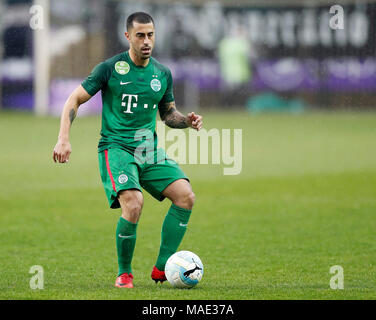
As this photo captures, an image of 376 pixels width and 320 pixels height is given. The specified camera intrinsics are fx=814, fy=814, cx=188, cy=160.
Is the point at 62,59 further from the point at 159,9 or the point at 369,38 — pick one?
the point at 369,38

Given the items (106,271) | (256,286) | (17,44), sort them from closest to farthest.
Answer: (256,286)
(106,271)
(17,44)

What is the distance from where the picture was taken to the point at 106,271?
23.1 feet

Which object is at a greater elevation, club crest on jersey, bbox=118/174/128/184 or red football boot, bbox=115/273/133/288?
club crest on jersey, bbox=118/174/128/184

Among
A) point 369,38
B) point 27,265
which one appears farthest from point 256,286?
point 369,38

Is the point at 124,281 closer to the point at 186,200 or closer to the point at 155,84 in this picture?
the point at 186,200

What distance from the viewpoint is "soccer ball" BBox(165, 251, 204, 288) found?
20.4 ft

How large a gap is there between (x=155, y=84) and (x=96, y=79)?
0.52 meters

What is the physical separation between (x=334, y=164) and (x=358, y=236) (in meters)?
6.90

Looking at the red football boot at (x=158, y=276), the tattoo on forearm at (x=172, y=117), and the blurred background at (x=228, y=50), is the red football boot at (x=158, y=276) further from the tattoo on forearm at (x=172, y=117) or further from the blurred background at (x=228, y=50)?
the blurred background at (x=228, y=50)

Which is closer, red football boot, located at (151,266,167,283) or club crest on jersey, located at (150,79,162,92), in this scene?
red football boot, located at (151,266,167,283)

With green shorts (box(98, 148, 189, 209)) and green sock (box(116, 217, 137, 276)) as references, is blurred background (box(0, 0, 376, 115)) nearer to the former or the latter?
green shorts (box(98, 148, 189, 209))

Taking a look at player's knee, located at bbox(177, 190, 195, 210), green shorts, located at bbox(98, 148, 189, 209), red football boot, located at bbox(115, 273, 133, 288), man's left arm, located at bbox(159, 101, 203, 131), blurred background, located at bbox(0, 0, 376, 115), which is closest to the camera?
red football boot, located at bbox(115, 273, 133, 288)

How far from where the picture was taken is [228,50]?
29078 mm

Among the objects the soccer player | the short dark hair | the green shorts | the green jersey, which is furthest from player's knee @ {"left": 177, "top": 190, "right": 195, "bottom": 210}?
the short dark hair
